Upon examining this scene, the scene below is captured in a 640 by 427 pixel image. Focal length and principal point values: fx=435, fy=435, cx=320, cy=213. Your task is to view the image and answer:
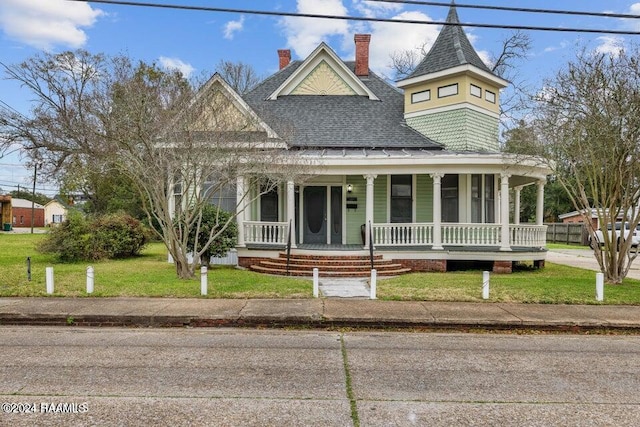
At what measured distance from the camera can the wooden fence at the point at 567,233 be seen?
31.6 meters

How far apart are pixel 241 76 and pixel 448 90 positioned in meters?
21.9

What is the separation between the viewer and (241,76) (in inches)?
1339

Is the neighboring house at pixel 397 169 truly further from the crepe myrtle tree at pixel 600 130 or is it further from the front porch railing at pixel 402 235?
the crepe myrtle tree at pixel 600 130

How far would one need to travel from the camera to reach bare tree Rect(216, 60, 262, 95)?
31.6m

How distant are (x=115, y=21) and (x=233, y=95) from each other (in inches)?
206

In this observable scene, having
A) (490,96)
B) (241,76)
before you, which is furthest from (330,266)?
(241,76)

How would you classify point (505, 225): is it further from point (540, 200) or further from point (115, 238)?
point (115, 238)

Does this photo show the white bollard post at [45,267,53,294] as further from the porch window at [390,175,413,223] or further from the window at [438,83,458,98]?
the window at [438,83,458,98]

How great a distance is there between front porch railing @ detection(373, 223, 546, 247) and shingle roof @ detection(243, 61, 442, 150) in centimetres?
342

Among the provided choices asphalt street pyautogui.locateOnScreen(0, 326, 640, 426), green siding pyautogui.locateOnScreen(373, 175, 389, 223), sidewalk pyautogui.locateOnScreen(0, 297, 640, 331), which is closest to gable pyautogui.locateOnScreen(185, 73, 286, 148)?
sidewalk pyautogui.locateOnScreen(0, 297, 640, 331)

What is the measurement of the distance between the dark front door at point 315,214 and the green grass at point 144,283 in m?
3.36

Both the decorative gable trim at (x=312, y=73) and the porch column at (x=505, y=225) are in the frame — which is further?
the decorative gable trim at (x=312, y=73)

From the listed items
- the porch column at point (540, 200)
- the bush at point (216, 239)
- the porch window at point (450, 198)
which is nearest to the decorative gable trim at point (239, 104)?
the bush at point (216, 239)

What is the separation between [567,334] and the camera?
23.8ft
